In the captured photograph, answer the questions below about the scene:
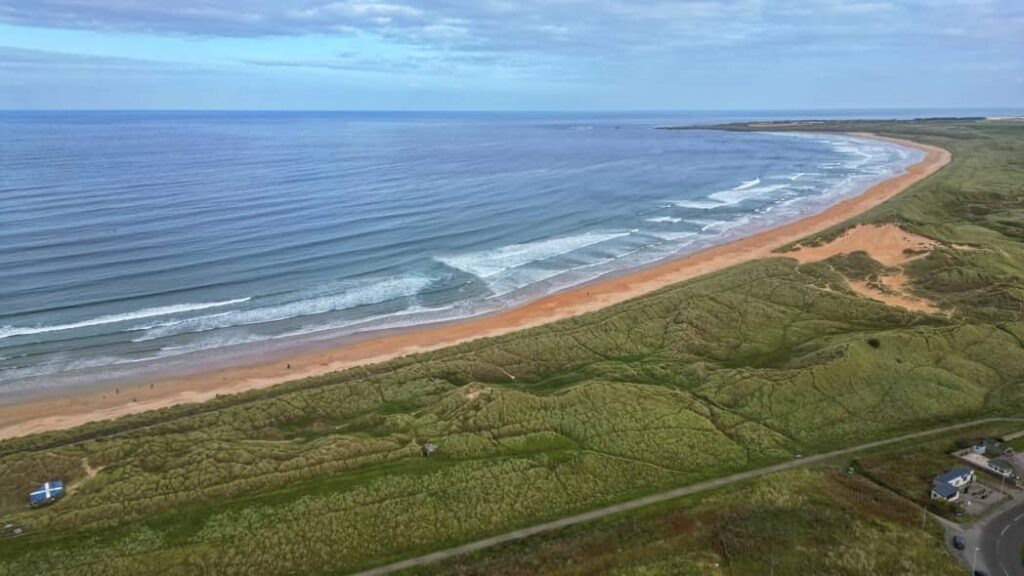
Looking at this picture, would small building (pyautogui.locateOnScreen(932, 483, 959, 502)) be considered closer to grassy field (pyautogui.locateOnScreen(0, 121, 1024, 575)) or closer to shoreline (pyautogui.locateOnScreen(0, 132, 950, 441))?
grassy field (pyautogui.locateOnScreen(0, 121, 1024, 575))

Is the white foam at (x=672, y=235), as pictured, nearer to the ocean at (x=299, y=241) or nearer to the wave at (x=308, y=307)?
the ocean at (x=299, y=241)

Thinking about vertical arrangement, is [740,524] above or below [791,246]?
below

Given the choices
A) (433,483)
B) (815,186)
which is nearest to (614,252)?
(433,483)

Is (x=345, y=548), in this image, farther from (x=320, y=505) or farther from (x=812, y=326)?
(x=812, y=326)

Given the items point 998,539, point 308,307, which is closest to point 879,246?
point 998,539

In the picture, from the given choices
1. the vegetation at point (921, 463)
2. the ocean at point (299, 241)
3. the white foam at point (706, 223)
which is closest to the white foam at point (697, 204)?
the ocean at point (299, 241)

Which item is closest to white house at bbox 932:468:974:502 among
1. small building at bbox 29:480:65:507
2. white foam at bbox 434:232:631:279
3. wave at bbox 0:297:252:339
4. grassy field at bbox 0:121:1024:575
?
grassy field at bbox 0:121:1024:575
